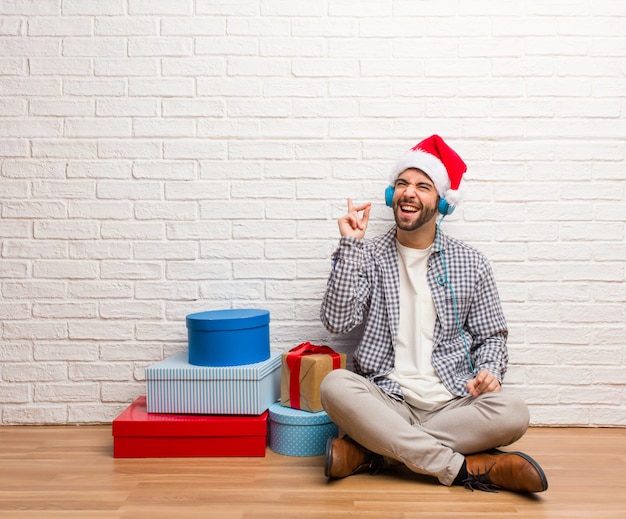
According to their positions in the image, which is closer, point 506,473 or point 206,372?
point 506,473

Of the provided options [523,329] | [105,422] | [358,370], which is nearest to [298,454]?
[358,370]

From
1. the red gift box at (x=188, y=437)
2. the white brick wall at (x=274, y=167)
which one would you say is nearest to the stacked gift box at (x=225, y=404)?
the red gift box at (x=188, y=437)

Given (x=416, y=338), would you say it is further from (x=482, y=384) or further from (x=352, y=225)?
(x=352, y=225)

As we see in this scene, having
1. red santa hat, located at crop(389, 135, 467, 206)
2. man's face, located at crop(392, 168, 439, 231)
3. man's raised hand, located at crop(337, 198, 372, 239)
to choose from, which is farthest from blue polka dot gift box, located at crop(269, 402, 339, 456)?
red santa hat, located at crop(389, 135, 467, 206)

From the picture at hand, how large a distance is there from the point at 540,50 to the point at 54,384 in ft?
7.77

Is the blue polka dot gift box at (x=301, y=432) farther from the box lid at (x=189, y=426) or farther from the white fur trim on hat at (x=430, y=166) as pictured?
the white fur trim on hat at (x=430, y=166)

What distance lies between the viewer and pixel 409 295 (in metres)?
2.25

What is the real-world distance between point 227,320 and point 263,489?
601mm

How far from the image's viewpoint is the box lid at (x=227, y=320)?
7.14ft

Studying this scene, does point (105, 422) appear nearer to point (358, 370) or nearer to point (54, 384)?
point (54, 384)

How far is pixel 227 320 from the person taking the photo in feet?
7.14

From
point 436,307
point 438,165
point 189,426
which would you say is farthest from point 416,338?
point 189,426

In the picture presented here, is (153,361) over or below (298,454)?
over

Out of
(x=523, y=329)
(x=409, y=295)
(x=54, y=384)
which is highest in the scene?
(x=409, y=295)
